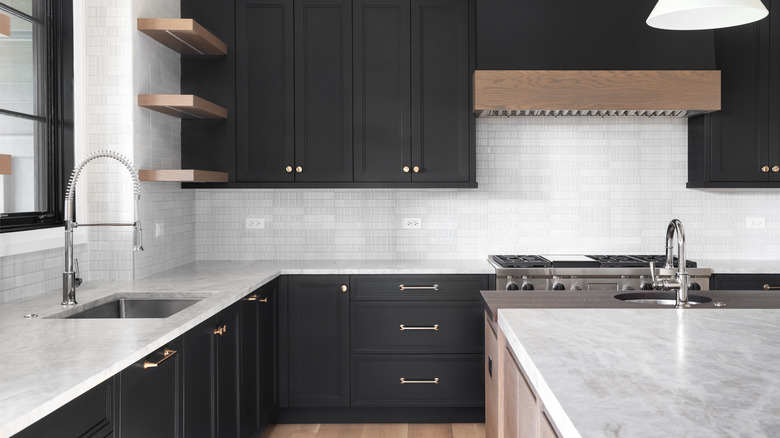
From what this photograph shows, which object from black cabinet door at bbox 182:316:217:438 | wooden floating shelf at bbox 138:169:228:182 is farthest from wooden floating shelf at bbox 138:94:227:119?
black cabinet door at bbox 182:316:217:438

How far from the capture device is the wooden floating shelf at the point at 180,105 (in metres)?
3.38

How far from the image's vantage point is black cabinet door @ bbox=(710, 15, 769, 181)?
13.0 feet

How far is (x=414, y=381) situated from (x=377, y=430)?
35 cm

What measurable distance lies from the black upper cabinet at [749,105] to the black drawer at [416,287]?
1756 mm

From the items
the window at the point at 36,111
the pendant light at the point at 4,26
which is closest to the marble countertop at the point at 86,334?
the window at the point at 36,111

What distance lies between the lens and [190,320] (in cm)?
224

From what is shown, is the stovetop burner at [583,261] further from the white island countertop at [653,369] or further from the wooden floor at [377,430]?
the white island countertop at [653,369]

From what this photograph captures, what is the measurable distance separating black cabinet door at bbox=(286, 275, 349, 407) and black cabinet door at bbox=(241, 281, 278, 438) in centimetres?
13

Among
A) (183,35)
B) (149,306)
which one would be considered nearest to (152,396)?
(149,306)

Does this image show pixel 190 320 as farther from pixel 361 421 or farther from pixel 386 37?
pixel 386 37

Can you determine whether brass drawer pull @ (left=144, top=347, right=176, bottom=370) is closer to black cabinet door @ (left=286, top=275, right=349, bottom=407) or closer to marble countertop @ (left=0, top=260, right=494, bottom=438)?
marble countertop @ (left=0, top=260, right=494, bottom=438)

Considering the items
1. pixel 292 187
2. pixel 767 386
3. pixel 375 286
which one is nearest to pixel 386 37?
pixel 292 187

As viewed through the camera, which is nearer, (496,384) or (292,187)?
(496,384)

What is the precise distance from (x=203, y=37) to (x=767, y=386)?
316 cm
